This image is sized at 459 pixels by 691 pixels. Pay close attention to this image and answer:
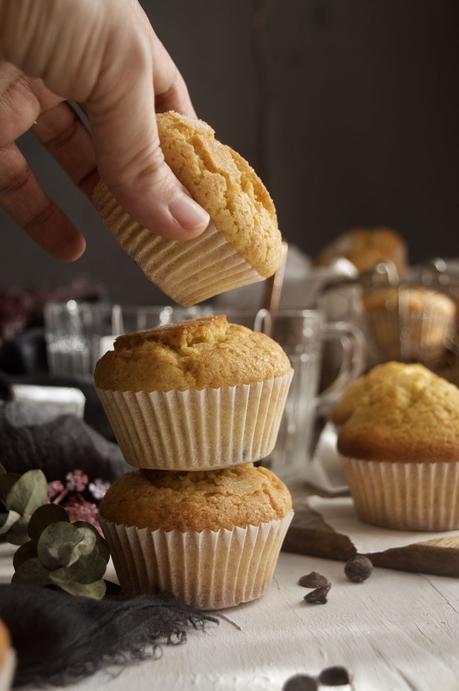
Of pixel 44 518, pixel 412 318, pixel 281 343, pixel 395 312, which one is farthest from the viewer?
pixel 412 318

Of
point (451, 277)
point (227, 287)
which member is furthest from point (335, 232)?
point (227, 287)

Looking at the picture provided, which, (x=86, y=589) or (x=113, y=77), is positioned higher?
(x=113, y=77)

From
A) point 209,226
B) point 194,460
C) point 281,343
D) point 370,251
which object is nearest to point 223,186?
point 209,226

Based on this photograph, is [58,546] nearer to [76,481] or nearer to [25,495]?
[25,495]

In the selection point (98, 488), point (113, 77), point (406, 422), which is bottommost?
point (98, 488)

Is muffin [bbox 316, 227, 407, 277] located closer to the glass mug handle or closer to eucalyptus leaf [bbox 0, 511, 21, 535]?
the glass mug handle

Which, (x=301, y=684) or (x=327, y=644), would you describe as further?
(x=327, y=644)
